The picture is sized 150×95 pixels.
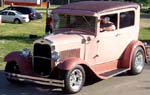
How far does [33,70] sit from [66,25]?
159cm

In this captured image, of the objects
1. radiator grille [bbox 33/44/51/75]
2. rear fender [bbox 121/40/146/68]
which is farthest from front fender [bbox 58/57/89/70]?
rear fender [bbox 121/40/146/68]

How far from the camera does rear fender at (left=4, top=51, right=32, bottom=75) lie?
36.3 feet

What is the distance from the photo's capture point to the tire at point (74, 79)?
10.3 metres

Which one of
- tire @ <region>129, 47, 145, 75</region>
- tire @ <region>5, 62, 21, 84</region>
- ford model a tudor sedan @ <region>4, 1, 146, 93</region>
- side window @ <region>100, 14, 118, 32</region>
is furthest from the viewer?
tire @ <region>129, 47, 145, 75</region>

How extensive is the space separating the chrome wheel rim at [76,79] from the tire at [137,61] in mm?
2430

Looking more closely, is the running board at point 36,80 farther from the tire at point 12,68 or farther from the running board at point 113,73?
the running board at point 113,73

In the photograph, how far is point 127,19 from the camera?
12750mm

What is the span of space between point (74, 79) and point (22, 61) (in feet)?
4.79

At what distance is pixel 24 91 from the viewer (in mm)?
10758

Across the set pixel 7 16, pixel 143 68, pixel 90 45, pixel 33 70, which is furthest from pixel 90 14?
pixel 7 16

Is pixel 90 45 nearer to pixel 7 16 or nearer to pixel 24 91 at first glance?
pixel 24 91

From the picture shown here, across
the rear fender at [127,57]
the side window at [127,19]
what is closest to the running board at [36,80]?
the rear fender at [127,57]

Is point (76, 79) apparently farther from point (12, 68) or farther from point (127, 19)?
point (127, 19)

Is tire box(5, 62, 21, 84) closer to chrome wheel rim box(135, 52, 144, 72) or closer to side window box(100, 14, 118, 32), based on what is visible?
side window box(100, 14, 118, 32)
